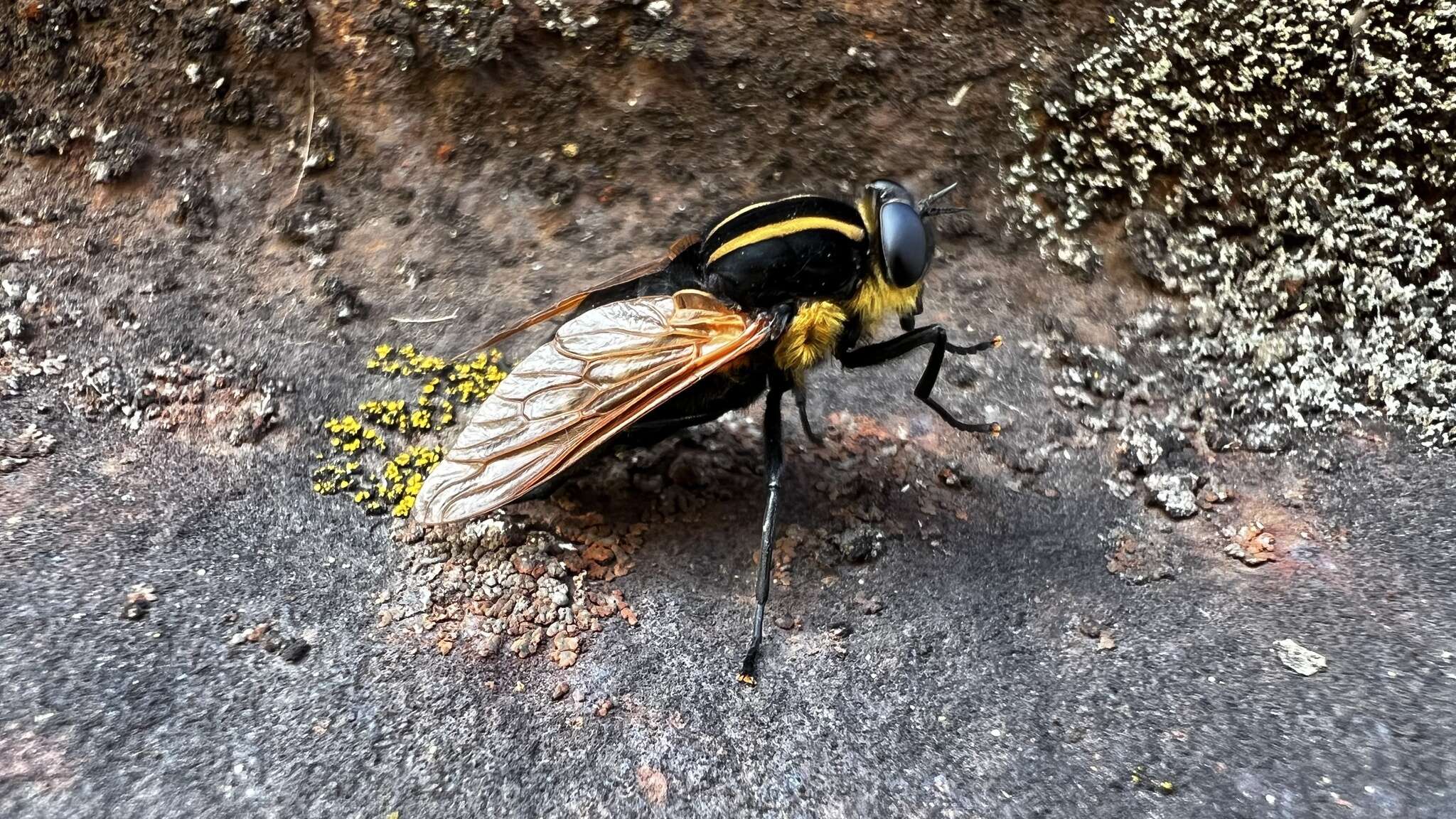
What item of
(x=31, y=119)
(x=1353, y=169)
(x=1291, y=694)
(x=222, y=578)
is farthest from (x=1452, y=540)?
(x=31, y=119)

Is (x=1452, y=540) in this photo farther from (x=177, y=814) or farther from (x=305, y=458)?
(x=305, y=458)

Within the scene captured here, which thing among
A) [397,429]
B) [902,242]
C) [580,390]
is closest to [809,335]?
[902,242]

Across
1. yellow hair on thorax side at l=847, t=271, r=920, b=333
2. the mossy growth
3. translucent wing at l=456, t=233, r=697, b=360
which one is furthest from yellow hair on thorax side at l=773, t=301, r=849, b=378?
the mossy growth

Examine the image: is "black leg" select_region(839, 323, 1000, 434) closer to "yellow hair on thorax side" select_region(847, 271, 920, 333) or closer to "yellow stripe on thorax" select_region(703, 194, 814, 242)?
"yellow hair on thorax side" select_region(847, 271, 920, 333)

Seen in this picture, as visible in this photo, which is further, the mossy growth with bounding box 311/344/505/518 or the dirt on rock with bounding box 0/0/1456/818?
the mossy growth with bounding box 311/344/505/518

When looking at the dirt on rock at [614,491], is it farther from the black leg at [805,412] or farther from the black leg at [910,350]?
the black leg at [910,350]
